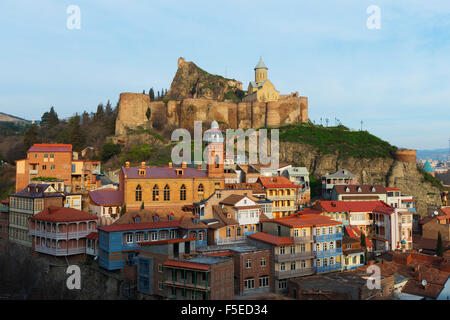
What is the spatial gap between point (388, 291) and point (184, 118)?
5532 centimetres

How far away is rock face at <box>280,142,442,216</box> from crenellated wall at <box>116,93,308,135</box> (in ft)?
36.0

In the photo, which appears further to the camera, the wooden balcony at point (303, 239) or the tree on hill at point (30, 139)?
the tree on hill at point (30, 139)

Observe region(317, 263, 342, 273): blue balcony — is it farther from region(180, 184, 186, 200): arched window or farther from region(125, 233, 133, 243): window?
region(180, 184, 186, 200): arched window

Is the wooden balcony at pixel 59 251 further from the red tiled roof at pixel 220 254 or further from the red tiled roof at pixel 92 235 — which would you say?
the red tiled roof at pixel 220 254

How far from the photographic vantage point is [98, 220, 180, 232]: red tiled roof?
37.7m

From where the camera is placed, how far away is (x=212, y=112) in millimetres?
85125

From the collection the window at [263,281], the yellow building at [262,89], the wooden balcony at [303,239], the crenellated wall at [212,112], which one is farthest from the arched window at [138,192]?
the yellow building at [262,89]

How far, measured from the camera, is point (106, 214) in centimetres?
4484

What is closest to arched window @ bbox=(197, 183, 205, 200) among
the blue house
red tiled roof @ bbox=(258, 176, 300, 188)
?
the blue house

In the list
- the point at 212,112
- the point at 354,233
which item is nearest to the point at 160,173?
the point at 354,233

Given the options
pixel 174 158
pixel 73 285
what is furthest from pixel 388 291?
pixel 174 158

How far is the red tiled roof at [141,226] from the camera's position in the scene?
124ft

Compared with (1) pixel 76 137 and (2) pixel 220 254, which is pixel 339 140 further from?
(2) pixel 220 254

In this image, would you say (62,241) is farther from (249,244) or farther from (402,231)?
(402,231)
